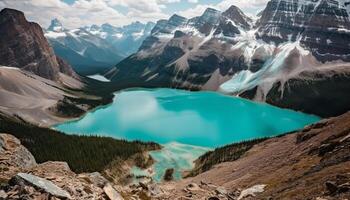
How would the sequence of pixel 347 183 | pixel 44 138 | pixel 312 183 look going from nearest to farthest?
pixel 347 183, pixel 312 183, pixel 44 138

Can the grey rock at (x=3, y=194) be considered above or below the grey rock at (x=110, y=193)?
below

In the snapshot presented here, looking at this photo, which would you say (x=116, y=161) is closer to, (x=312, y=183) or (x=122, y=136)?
(x=122, y=136)

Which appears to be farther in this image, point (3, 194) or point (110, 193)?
point (110, 193)

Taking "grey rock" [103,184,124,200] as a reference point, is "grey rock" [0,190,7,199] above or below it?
below

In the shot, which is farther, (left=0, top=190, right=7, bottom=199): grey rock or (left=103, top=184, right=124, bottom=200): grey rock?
(left=103, top=184, right=124, bottom=200): grey rock

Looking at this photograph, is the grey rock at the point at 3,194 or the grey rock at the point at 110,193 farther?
the grey rock at the point at 110,193

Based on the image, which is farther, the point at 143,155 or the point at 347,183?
the point at 143,155

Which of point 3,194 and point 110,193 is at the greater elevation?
point 110,193

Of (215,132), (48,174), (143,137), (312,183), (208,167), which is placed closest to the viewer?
(48,174)

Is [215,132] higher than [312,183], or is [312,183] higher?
[215,132]

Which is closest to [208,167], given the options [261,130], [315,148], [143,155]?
[143,155]

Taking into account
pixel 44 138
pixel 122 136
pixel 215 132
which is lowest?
pixel 44 138
